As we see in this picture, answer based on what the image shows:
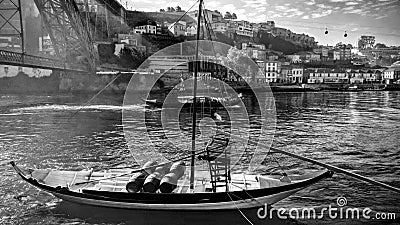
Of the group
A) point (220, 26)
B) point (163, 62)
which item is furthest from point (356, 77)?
point (163, 62)

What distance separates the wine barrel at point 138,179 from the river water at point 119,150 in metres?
0.64

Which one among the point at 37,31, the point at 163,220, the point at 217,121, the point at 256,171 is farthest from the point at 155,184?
the point at 37,31

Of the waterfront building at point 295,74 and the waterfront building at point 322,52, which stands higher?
the waterfront building at point 322,52

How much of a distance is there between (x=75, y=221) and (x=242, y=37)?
6982 centimetres

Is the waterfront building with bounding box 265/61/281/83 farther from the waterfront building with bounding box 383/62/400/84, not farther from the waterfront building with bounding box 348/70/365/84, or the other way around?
the waterfront building with bounding box 383/62/400/84

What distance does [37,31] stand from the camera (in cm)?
3684

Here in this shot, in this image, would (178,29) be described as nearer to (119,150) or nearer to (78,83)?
(78,83)

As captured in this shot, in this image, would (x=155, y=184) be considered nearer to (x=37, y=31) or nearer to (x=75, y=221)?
(x=75, y=221)

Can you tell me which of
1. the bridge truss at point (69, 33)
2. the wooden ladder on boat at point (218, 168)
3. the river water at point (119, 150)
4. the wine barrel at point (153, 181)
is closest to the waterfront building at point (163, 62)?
the bridge truss at point (69, 33)

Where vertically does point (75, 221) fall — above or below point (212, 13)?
below

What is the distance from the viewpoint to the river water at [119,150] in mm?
6840

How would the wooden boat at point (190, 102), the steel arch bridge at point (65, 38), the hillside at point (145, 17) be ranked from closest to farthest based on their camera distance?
the wooden boat at point (190, 102), the steel arch bridge at point (65, 38), the hillside at point (145, 17)

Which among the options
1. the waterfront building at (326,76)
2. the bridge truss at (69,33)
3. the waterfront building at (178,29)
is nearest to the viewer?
the bridge truss at (69,33)

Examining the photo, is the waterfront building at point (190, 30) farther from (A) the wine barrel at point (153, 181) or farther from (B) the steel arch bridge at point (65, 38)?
(A) the wine barrel at point (153, 181)
